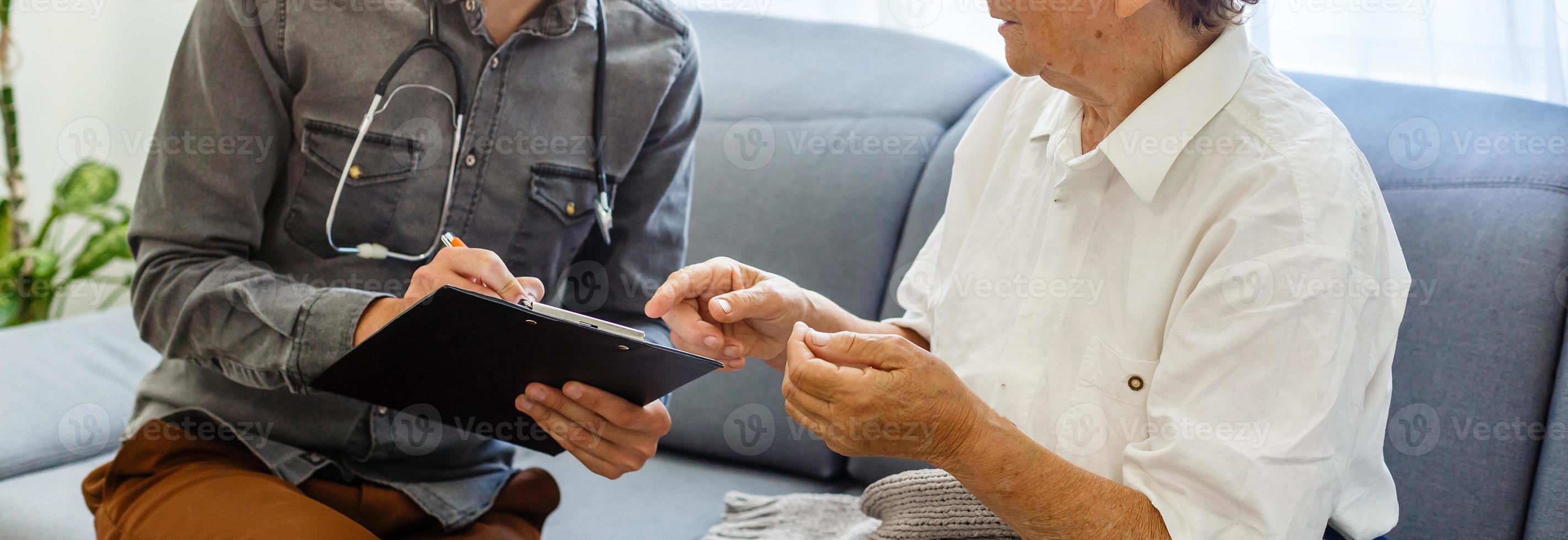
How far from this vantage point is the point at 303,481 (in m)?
1.28

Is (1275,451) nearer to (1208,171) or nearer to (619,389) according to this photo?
(1208,171)

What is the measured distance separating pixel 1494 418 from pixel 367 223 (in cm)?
130

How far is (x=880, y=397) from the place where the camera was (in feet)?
3.05

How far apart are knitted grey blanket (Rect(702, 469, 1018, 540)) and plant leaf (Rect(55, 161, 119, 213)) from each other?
6.36 ft

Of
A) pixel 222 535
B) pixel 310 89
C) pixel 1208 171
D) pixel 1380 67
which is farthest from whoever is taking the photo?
pixel 1380 67

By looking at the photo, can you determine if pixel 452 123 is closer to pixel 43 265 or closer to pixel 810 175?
pixel 810 175

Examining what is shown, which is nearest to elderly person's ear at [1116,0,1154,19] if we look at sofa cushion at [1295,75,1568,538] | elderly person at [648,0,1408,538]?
elderly person at [648,0,1408,538]

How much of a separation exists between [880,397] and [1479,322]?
2.49 feet

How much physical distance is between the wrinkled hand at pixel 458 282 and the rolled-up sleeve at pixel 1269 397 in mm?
635

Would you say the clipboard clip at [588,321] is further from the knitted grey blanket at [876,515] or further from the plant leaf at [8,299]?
the plant leaf at [8,299]

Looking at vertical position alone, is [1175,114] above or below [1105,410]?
above

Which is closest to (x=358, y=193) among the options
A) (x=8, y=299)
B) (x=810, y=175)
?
(x=810, y=175)

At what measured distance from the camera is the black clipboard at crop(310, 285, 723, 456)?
3.12 ft

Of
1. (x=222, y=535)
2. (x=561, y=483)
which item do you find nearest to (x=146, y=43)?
(x=561, y=483)
